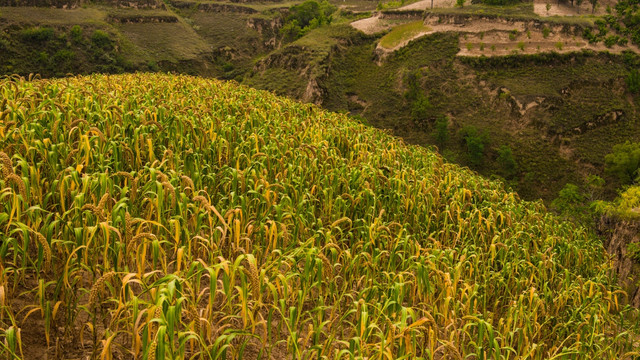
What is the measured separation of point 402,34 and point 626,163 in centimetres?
3882

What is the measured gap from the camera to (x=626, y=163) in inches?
1715

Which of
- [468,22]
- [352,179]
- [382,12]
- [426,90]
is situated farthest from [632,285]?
[382,12]

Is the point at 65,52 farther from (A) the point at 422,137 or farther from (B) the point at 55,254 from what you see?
(B) the point at 55,254

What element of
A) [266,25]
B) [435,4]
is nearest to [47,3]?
[266,25]

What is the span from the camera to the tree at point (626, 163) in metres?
43.4

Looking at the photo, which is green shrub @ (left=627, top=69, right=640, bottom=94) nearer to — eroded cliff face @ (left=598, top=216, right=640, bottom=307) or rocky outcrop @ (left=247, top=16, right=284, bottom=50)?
eroded cliff face @ (left=598, top=216, right=640, bottom=307)

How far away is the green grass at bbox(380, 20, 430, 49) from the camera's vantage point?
224ft

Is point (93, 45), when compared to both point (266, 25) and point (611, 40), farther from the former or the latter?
point (611, 40)

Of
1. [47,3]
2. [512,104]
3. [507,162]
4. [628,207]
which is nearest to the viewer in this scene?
[628,207]

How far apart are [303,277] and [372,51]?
69.6 meters

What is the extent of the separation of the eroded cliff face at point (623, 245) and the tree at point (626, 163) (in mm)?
25533

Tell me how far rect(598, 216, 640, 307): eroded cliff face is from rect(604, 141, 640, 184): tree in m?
25.5

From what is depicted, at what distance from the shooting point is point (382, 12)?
256 ft

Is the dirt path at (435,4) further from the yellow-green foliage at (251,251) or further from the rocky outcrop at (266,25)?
the yellow-green foliage at (251,251)
